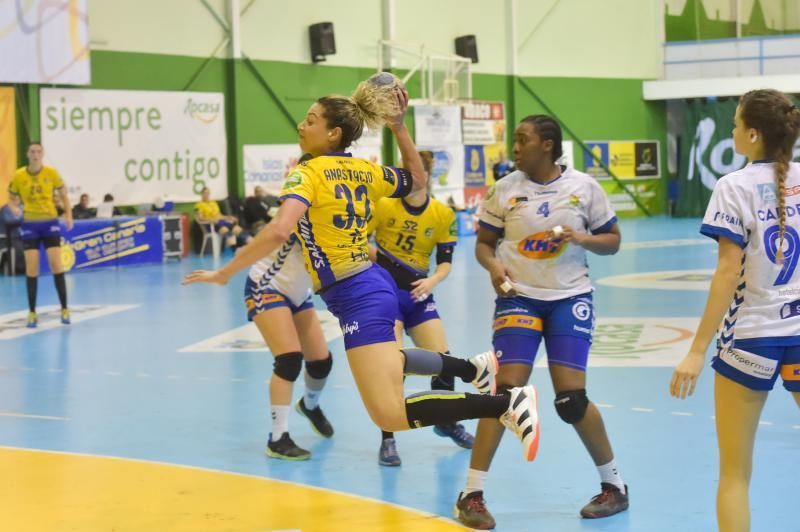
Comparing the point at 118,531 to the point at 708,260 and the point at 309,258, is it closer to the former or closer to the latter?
the point at 309,258

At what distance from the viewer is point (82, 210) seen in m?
20.5

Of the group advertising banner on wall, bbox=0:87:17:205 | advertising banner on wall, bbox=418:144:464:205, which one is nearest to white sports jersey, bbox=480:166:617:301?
advertising banner on wall, bbox=0:87:17:205

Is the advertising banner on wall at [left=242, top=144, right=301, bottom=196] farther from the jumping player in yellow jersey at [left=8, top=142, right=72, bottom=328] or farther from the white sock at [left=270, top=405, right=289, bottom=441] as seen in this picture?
the white sock at [left=270, top=405, right=289, bottom=441]

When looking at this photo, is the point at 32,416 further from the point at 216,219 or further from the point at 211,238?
the point at 216,219

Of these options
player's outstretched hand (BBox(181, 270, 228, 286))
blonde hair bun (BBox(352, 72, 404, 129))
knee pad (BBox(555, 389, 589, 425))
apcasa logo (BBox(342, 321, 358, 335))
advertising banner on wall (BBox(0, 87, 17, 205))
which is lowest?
knee pad (BBox(555, 389, 589, 425))

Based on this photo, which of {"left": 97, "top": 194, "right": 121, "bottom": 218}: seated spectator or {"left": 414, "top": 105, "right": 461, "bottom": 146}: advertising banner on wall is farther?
{"left": 414, "top": 105, "right": 461, "bottom": 146}: advertising banner on wall

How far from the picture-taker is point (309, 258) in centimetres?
497

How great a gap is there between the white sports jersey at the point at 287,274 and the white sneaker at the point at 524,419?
6.85 ft

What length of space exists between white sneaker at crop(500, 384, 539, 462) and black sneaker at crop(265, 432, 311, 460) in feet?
6.16

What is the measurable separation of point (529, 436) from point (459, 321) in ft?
23.2

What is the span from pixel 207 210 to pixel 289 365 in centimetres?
1634

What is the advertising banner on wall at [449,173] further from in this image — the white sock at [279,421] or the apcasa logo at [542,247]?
the apcasa logo at [542,247]

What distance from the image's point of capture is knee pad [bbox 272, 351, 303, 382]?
21.5ft

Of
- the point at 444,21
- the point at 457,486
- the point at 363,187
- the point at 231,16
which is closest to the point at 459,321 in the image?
the point at 457,486
